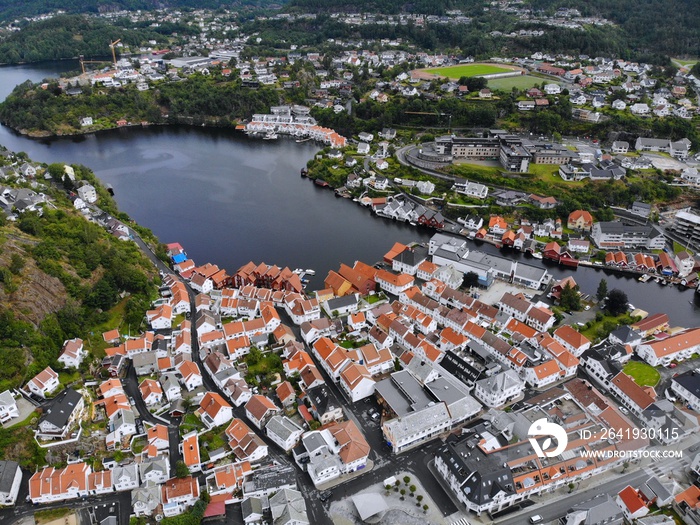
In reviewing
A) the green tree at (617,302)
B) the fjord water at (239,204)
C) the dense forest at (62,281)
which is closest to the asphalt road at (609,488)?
the green tree at (617,302)

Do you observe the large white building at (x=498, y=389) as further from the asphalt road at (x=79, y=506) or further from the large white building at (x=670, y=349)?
the asphalt road at (x=79, y=506)

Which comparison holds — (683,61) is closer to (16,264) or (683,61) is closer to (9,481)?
(16,264)

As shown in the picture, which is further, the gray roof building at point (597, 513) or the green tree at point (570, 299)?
the green tree at point (570, 299)

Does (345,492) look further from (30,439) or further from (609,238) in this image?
(609,238)

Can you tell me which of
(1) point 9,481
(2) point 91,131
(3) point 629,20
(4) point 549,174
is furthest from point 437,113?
(3) point 629,20

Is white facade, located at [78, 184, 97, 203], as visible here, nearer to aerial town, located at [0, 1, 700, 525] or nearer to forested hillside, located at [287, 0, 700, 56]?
aerial town, located at [0, 1, 700, 525]

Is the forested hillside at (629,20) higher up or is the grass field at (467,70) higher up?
the forested hillside at (629,20)

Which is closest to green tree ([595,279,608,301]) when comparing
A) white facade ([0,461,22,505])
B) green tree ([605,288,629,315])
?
green tree ([605,288,629,315])
